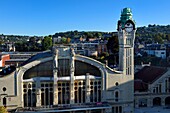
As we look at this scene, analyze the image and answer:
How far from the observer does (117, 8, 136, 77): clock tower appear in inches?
1517

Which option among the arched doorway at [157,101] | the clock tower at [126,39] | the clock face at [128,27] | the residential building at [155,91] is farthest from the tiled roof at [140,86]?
the clock face at [128,27]

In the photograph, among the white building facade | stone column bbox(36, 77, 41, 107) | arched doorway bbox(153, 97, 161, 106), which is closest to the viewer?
the white building facade

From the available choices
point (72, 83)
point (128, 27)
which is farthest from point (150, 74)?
point (72, 83)

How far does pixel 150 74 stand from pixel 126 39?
36.5ft

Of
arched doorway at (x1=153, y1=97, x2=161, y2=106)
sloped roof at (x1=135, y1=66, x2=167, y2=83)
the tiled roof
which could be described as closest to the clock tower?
the tiled roof

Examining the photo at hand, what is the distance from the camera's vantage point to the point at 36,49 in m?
117

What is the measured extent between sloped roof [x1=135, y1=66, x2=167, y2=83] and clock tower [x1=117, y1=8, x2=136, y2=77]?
672 cm

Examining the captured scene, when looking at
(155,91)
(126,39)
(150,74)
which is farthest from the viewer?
(150,74)

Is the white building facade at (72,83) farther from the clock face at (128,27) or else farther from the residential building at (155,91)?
the residential building at (155,91)

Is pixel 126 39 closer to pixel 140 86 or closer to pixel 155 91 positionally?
pixel 140 86

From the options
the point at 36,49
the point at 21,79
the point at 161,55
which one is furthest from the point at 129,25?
the point at 36,49

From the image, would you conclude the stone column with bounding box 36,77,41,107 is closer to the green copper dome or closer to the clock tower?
the clock tower

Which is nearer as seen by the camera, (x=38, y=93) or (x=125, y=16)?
(x=38, y=93)

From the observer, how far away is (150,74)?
4700 centimetres
